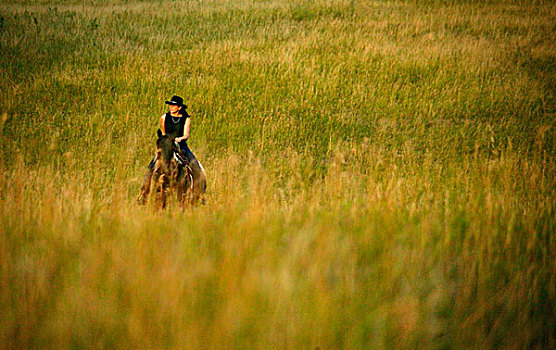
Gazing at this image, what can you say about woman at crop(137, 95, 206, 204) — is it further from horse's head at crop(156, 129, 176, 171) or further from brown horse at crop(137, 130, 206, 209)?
horse's head at crop(156, 129, 176, 171)

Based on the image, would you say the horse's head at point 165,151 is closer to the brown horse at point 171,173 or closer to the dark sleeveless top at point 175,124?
the brown horse at point 171,173

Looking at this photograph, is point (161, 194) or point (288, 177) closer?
point (161, 194)

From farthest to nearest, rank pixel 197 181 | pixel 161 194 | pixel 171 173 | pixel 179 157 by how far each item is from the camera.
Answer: pixel 197 181, pixel 179 157, pixel 171 173, pixel 161 194

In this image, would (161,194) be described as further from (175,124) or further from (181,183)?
(175,124)

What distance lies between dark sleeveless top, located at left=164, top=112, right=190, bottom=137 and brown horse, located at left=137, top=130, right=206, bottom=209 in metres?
0.47

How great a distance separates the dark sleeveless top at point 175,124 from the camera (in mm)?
6582

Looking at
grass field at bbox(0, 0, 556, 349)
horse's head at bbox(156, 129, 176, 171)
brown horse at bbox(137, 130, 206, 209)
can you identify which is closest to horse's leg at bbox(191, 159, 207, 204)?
brown horse at bbox(137, 130, 206, 209)

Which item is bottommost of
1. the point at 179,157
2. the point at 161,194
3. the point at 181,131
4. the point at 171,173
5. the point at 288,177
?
the point at 288,177

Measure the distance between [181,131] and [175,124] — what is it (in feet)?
0.44

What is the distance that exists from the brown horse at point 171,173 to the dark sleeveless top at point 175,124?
473mm

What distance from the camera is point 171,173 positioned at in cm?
580

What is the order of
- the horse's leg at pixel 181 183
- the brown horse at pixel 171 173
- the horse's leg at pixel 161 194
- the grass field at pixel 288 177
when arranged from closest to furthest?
the grass field at pixel 288 177
the horse's leg at pixel 161 194
the brown horse at pixel 171 173
the horse's leg at pixel 181 183

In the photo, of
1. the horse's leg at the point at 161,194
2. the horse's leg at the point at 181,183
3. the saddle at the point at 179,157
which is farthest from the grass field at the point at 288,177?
the saddle at the point at 179,157

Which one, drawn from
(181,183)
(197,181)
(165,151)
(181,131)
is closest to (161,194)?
(181,183)
